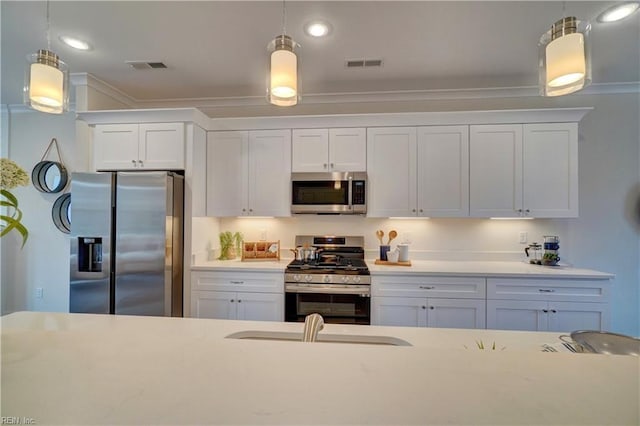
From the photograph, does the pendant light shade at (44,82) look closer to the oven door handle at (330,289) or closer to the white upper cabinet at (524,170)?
the oven door handle at (330,289)

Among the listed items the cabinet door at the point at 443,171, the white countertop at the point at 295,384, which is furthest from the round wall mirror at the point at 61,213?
the cabinet door at the point at 443,171

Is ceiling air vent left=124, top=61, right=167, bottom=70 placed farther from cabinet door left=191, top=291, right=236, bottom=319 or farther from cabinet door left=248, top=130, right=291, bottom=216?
cabinet door left=191, top=291, right=236, bottom=319

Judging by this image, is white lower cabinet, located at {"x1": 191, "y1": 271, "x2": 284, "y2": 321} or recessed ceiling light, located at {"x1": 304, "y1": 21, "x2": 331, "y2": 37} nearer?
recessed ceiling light, located at {"x1": 304, "y1": 21, "x2": 331, "y2": 37}

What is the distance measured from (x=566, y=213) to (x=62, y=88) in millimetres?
3844

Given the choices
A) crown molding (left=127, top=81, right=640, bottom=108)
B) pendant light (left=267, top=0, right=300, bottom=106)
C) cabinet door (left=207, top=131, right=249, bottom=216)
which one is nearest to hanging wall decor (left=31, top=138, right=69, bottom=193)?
crown molding (left=127, top=81, right=640, bottom=108)

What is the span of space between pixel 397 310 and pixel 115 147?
3106mm

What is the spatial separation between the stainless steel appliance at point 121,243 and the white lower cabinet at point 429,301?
1.89 meters

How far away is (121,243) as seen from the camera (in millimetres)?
2436

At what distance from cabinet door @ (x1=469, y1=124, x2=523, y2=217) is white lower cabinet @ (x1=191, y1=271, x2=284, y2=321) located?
2.06 meters

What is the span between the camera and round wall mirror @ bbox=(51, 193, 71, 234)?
3.38m

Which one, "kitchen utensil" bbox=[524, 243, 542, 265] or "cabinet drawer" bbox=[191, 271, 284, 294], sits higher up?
"kitchen utensil" bbox=[524, 243, 542, 265]

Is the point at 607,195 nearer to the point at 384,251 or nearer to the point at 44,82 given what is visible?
the point at 384,251

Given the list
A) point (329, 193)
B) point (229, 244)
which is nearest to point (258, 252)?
point (229, 244)

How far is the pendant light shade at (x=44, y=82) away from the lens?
132 cm
